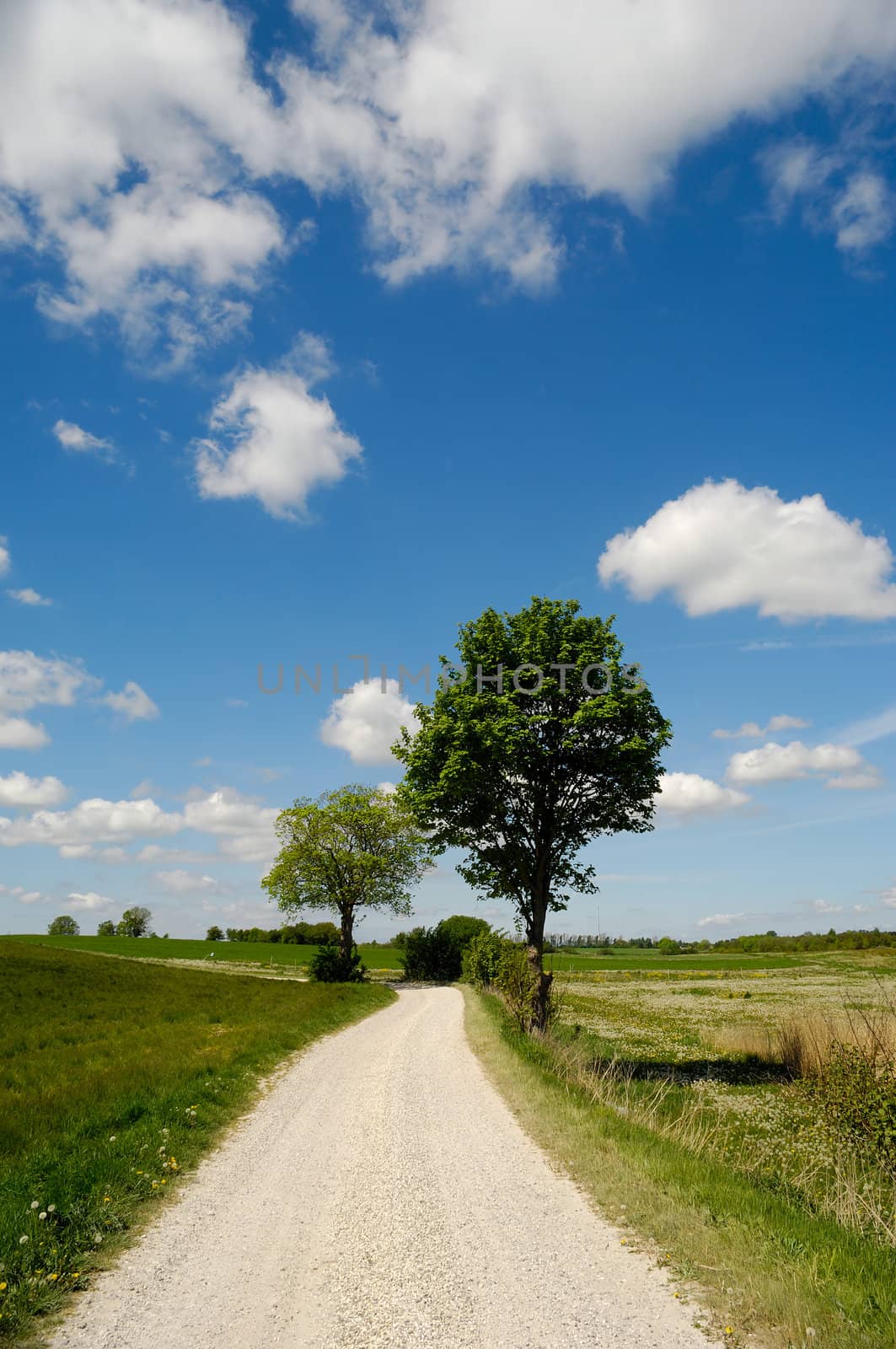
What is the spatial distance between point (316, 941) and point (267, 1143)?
365ft

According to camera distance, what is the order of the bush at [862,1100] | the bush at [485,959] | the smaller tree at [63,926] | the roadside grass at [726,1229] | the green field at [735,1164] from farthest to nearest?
1. the smaller tree at [63,926]
2. the bush at [485,959]
3. the bush at [862,1100]
4. the green field at [735,1164]
5. the roadside grass at [726,1229]

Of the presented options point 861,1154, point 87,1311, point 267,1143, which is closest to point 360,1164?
point 267,1143

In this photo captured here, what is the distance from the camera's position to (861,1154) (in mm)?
12227

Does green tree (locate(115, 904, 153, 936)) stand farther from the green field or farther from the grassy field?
the green field

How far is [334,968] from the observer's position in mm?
49875

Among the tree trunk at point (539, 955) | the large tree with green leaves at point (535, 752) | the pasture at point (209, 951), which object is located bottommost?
the pasture at point (209, 951)

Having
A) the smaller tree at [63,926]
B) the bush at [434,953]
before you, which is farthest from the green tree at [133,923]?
the bush at [434,953]

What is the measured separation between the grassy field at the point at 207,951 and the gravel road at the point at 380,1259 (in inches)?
2680

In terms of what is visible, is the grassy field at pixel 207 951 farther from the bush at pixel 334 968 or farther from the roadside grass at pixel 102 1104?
the roadside grass at pixel 102 1104

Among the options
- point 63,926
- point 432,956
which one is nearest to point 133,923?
point 63,926

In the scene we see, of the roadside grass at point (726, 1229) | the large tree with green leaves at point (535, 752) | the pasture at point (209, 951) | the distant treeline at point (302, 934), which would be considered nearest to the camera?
the roadside grass at point (726, 1229)

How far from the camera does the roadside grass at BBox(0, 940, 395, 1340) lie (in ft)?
21.7

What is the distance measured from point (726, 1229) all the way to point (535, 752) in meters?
14.9

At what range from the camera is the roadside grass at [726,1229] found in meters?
→ 5.27
